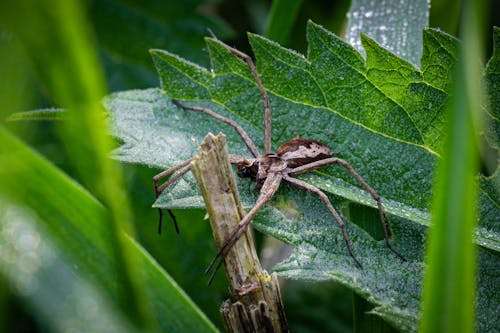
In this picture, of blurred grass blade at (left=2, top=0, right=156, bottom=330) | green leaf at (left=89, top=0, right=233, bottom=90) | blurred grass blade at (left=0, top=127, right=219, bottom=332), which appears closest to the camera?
blurred grass blade at (left=2, top=0, right=156, bottom=330)

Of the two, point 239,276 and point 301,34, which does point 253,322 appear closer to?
point 239,276

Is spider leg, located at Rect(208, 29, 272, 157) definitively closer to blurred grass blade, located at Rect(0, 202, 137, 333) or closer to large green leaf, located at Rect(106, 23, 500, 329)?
large green leaf, located at Rect(106, 23, 500, 329)

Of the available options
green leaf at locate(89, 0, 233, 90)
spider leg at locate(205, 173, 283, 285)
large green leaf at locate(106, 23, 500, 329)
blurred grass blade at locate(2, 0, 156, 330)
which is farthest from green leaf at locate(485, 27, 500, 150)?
green leaf at locate(89, 0, 233, 90)

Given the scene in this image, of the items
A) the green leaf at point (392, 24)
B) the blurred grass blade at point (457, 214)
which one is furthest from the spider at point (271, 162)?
the blurred grass blade at point (457, 214)

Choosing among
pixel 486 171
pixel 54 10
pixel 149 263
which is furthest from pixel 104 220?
pixel 486 171

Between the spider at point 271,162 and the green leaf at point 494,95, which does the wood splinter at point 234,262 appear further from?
the green leaf at point 494,95

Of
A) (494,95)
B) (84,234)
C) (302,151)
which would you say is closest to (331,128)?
(302,151)

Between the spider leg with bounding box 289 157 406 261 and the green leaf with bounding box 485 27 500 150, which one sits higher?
the green leaf with bounding box 485 27 500 150
